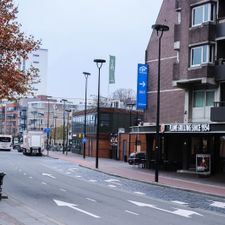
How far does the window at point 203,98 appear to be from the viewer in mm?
40531

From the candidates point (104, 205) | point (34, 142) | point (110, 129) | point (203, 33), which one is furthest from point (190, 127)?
point (34, 142)

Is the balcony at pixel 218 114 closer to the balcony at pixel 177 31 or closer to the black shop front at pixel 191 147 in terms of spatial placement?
the black shop front at pixel 191 147

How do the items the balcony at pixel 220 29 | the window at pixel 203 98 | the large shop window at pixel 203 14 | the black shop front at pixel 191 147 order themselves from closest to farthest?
1. the black shop front at pixel 191 147
2. the balcony at pixel 220 29
3. the large shop window at pixel 203 14
4. the window at pixel 203 98

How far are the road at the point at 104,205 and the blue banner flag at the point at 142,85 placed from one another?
23591mm

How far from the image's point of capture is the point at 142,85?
54531mm

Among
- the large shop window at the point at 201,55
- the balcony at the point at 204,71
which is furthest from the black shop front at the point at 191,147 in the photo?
the large shop window at the point at 201,55

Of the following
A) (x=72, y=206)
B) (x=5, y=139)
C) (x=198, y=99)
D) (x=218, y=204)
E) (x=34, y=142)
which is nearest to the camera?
(x=72, y=206)

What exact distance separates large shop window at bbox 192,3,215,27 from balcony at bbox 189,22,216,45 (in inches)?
19.5

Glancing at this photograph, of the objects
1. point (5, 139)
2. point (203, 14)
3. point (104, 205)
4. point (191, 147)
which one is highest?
point (203, 14)

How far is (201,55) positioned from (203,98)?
3542 mm

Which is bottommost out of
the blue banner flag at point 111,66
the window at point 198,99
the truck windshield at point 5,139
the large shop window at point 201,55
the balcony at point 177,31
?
the truck windshield at point 5,139

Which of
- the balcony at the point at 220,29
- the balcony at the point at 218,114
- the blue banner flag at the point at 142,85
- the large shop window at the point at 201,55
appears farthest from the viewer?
the blue banner flag at the point at 142,85

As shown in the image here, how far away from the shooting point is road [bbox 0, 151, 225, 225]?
16.8m

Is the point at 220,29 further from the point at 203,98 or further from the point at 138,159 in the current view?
the point at 138,159
